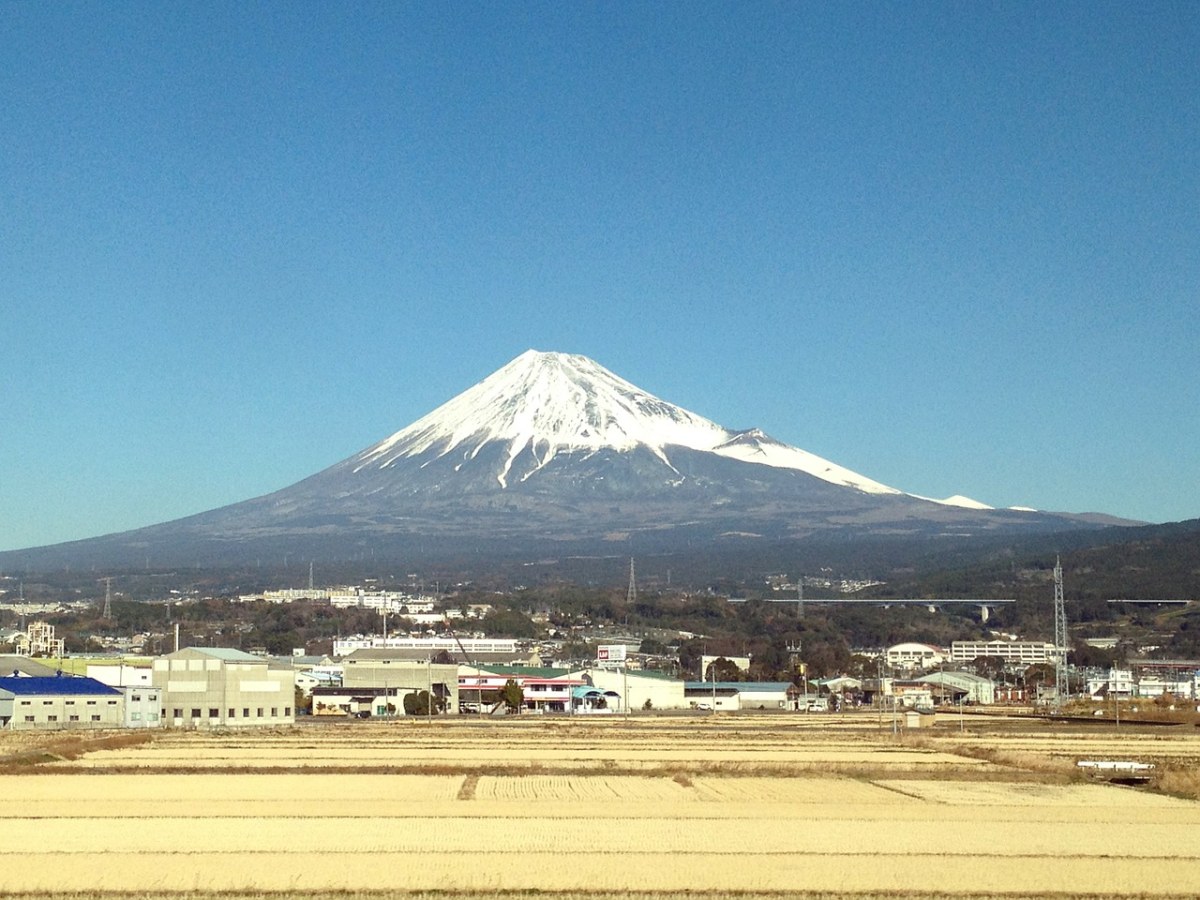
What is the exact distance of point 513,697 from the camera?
56.1m

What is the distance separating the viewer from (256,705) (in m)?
44.8

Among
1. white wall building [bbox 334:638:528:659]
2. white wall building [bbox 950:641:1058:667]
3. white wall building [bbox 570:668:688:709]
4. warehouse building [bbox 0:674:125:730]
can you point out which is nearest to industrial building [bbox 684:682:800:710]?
white wall building [bbox 570:668:688:709]

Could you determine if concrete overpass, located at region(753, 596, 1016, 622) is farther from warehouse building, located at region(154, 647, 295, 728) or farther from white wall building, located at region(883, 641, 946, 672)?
warehouse building, located at region(154, 647, 295, 728)

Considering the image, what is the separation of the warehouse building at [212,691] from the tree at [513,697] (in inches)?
460

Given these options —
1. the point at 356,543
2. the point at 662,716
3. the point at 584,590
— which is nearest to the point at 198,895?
the point at 662,716

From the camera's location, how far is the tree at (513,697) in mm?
55906

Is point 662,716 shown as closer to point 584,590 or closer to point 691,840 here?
point 691,840

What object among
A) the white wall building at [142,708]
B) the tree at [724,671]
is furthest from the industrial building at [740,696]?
the white wall building at [142,708]

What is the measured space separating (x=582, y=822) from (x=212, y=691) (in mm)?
27240

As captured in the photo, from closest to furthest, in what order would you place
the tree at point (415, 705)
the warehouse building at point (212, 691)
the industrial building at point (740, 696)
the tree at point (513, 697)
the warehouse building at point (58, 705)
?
1. the warehouse building at point (58, 705)
2. the warehouse building at point (212, 691)
3. the tree at point (415, 705)
4. the tree at point (513, 697)
5. the industrial building at point (740, 696)

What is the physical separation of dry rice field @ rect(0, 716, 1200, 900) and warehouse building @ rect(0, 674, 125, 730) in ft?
37.5

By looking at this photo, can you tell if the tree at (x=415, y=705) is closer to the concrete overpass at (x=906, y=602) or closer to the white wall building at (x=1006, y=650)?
the white wall building at (x=1006, y=650)

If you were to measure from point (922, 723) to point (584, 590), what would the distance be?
8190cm

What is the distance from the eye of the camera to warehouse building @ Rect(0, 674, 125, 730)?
4344 centimetres
